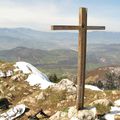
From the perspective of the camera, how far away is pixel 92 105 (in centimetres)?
2402

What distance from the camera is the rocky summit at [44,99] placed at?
23.2 m

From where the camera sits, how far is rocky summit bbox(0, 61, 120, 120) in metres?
23.2

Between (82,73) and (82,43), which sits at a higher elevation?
(82,43)

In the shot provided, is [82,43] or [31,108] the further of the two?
[31,108]

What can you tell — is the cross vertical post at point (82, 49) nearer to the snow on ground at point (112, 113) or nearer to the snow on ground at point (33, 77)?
the snow on ground at point (112, 113)

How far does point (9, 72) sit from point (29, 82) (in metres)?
3.55

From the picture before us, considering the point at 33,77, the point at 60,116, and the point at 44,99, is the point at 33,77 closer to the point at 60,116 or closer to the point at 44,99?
the point at 44,99

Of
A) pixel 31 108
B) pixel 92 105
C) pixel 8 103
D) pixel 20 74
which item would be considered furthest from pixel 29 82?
pixel 92 105

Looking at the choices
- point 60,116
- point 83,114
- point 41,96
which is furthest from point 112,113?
point 41,96

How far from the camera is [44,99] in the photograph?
95.7ft

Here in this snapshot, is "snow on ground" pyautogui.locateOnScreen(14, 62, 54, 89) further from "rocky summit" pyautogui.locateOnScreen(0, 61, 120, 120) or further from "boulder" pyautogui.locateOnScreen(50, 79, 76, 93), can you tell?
"boulder" pyautogui.locateOnScreen(50, 79, 76, 93)

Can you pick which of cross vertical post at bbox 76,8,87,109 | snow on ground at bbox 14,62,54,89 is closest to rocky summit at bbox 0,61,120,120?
snow on ground at bbox 14,62,54,89

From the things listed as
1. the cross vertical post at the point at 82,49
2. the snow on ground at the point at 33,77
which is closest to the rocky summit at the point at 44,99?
the snow on ground at the point at 33,77

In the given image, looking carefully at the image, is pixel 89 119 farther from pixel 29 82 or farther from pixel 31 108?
pixel 29 82
